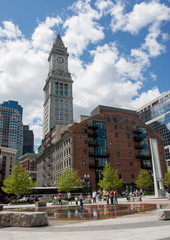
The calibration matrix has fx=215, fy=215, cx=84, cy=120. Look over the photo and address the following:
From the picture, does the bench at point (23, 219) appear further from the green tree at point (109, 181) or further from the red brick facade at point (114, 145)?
Answer: the red brick facade at point (114, 145)

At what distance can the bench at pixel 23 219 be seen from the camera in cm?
1088

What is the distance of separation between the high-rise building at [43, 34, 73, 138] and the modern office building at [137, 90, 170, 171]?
50219 millimetres

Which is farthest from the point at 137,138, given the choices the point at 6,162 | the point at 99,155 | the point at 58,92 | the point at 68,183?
the point at 58,92

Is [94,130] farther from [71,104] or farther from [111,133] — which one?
[71,104]

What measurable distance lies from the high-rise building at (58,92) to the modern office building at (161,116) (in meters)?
50.2

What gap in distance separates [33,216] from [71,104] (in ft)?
472

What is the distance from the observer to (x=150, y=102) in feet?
430

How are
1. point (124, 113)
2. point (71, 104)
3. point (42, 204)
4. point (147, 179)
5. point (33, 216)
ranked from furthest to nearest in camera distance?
point (71, 104), point (124, 113), point (147, 179), point (42, 204), point (33, 216)

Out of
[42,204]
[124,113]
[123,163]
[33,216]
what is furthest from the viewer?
[124,113]

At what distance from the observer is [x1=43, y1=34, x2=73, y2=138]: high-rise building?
145 meters

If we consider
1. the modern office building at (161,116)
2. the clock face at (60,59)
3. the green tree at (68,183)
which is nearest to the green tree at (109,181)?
the green tree at (68,183)

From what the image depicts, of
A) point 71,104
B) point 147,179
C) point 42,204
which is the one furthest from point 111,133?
point 71,104

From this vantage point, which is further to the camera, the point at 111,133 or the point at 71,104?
the point at 71,104

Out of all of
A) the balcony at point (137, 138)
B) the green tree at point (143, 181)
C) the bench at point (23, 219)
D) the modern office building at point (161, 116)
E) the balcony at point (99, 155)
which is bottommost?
the bench at point (23, 219)
